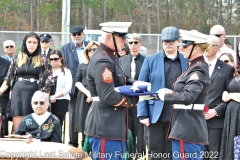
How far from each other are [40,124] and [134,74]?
184 cm

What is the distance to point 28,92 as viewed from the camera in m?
7.27

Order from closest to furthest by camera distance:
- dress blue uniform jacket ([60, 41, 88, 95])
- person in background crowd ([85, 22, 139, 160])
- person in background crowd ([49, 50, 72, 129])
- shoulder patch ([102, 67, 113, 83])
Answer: shoulder patch ([102, 67, 113, 83]) → person in background crowd ([85, 22, 139, 160]) → person in background crowd ([49, 50, 72, 129]) → dress blue uniform jacket ([60, 41, 88, 95])

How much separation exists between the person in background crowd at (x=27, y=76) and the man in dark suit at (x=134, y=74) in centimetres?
129

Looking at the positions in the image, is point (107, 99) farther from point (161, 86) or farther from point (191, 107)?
point (161, 86)

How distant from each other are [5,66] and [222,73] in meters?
3.15

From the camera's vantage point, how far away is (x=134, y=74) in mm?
7938

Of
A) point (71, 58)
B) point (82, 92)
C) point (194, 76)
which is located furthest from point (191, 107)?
point (71, 58)

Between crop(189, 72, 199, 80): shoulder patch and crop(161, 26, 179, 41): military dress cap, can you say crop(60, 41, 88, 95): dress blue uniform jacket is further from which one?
crop(189, 72, 199, 80): shoulder patch

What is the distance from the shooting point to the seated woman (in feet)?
21.6

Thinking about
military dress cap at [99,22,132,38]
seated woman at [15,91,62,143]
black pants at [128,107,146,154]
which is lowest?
black pants at [128,107,146,154]

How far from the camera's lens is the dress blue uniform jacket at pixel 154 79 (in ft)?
21.1

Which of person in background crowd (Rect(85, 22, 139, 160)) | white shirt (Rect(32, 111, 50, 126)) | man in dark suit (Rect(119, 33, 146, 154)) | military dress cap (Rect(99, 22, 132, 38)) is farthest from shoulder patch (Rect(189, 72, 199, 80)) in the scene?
man in dark suit (Rect(119, 33, 146, 154))

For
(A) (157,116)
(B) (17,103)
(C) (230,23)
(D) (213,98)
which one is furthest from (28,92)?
(C) (230,23)

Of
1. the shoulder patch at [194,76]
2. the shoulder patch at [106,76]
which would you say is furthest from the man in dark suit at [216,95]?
the shoulder patch at [106,76]
